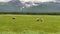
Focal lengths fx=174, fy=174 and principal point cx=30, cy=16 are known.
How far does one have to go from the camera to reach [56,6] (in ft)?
5.81

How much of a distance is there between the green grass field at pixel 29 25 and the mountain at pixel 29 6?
67 mm

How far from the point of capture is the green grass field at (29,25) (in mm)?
1698

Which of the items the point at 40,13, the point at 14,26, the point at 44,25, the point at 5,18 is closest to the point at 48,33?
the point at 44,25

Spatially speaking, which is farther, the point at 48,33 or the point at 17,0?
the point at 17,0

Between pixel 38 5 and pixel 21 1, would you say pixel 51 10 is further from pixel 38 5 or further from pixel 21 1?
pixel 21 1

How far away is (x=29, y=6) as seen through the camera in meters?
1.79

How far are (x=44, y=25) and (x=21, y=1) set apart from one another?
A: 347 mm

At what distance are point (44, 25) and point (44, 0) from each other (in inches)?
10.4

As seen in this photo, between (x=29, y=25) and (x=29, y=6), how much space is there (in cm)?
20

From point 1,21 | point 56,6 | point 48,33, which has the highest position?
point 56,6

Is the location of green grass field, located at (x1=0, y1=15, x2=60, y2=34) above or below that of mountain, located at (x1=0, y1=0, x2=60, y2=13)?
below

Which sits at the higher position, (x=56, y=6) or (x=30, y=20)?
(x=56, y=6)

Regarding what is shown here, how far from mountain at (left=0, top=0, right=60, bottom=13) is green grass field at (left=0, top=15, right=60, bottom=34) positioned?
0.22ft

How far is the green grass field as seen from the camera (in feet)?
5.57
